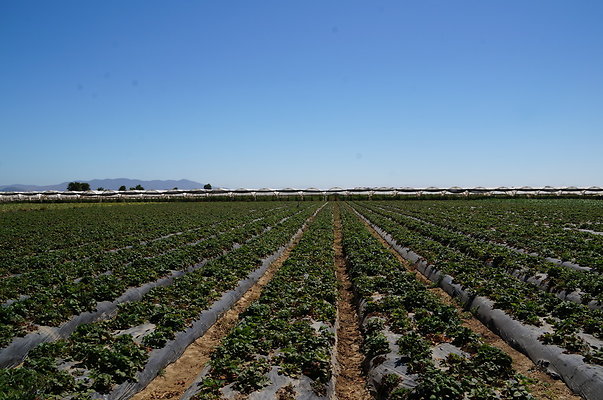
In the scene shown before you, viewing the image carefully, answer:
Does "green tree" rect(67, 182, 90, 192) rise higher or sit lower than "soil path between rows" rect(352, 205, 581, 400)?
higher

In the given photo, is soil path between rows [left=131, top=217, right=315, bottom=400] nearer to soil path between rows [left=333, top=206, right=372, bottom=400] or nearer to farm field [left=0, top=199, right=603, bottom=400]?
farm field [left=0, top=199, right=603, bottom=400]

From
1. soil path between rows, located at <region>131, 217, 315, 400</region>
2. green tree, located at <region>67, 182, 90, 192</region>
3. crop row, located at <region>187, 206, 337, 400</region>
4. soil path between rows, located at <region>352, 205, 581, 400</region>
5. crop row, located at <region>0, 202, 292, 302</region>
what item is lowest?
soil path between rows, located at <region>131, 217, 315, 400</region>

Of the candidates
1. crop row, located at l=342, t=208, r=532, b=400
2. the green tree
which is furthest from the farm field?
the green tree

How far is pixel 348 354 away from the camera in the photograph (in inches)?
316

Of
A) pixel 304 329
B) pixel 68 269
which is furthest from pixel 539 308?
pixel 68 269

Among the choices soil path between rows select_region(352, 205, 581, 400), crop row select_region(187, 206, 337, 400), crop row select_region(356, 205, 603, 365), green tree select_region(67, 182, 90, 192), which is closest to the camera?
crop row select_region(187, 206, 337, 400)

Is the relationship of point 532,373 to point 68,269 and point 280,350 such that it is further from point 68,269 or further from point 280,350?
point 68,269

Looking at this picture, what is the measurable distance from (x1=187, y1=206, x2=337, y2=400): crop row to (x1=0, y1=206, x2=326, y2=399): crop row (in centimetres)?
130

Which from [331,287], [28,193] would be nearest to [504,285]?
[331,287]

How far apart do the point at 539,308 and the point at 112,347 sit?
9109 millimetres

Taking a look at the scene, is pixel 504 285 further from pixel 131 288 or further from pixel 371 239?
pixel 131 288

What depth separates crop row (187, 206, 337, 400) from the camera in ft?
19.0

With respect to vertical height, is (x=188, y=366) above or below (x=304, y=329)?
below

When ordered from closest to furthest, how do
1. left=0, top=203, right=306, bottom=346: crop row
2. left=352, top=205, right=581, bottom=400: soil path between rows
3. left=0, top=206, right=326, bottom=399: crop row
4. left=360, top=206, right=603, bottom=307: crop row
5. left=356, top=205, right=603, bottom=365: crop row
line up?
1. left=0, top=206, right=326, bottom=399: crop row
2. left=352, top=205, right=581, bottom=400: soil path between rows
3. left=356, top=205, right=603, bottom=365: crop row
4. left=0, top=203, right=306, bottom=346: crop row
5. left=360, top=206, right=603, bottom=307: crop row
